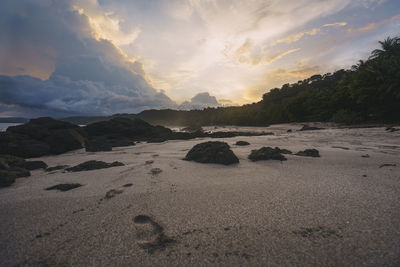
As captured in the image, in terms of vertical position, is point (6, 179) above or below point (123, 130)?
below

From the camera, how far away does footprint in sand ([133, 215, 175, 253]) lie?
118 cm

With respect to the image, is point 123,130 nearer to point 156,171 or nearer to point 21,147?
point 21,147

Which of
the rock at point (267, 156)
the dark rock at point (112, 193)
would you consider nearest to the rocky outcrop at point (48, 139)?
the dark rock at point (112, 193)

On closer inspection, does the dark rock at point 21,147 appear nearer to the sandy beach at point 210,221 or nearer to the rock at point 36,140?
the rock at point 36,140

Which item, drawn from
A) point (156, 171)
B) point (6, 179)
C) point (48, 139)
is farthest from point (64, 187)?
point (48, 139)

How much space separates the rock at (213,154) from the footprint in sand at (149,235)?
207cm

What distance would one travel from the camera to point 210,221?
1429 millimetres

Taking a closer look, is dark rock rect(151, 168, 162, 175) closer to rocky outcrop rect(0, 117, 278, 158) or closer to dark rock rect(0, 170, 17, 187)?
dark rock rect(0, 170, 17, 187)

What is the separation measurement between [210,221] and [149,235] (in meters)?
0.50

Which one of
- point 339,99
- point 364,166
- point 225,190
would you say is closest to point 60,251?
point 225,190

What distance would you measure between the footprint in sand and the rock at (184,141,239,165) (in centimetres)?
207

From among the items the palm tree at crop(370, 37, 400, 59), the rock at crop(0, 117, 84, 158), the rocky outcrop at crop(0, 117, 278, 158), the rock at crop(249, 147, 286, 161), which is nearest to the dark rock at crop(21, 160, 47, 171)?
the rocky outcrop at crop(0, 117, 278, 158)

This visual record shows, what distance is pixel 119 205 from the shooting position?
175cm

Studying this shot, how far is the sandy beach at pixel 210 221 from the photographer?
108 cm
